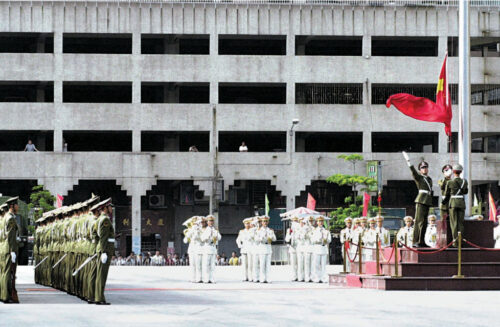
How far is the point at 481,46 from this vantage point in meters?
69.4

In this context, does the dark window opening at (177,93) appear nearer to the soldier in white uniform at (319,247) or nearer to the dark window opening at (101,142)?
the dark window opening at (101,142)

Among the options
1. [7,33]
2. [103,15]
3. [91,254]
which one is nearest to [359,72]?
[103,15]

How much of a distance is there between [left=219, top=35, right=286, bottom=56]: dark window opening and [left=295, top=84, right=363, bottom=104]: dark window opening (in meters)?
3.43

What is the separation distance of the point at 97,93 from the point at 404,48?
20277 millimetres

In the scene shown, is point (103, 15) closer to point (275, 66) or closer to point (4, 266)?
point (275, 66)

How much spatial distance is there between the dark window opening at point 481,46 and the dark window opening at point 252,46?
34.5 ft

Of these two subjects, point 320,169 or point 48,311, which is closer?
point 48,311

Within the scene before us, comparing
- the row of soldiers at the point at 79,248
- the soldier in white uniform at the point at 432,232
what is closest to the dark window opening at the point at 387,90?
the soldier in white uniform at the point at 432,232

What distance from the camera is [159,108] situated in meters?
64.8

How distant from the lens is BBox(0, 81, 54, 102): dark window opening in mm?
66812

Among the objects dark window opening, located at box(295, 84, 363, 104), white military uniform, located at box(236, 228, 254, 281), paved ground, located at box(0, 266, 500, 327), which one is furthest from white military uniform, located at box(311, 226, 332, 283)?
dark window opening, located at box(295, 84, 363, 104)

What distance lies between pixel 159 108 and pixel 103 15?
6.50 m

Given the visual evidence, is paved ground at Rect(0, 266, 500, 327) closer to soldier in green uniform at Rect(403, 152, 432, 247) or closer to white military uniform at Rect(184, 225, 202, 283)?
soldier in green uniform at Rect(403, 152, 432, 247)

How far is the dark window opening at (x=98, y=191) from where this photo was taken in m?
67.9
